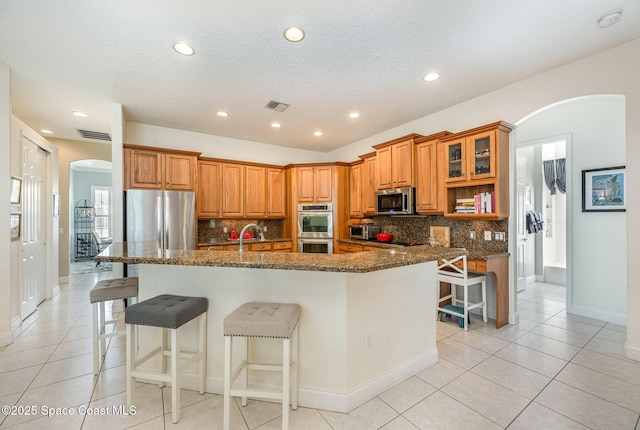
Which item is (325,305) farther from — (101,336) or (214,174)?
(214,174)

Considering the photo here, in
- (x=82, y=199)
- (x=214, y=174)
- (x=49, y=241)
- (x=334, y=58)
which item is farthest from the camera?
(x=82, y=199)

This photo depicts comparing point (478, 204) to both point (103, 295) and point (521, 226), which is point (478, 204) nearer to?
point (521, 226)

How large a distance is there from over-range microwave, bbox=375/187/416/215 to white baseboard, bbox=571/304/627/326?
2480mm

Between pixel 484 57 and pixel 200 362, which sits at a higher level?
pixel 484 57

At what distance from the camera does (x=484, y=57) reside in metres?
2.73

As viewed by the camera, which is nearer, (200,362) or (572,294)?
(200,362)

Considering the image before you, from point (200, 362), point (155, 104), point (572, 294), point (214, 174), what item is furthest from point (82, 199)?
point (572, 294)

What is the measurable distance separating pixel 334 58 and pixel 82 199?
996 centimetres

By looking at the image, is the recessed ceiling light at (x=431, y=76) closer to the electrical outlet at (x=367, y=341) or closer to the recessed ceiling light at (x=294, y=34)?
the recessed ceiling light at (x=294, y=34)

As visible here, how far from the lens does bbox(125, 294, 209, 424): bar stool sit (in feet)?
5.82

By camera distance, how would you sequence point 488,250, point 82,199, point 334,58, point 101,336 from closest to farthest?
point 101,336 → point 334,58 → point 488,250 → point 82,199

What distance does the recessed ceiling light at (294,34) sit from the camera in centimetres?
230

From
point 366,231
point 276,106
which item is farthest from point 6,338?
point 366,231

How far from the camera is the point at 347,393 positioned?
193 cm
